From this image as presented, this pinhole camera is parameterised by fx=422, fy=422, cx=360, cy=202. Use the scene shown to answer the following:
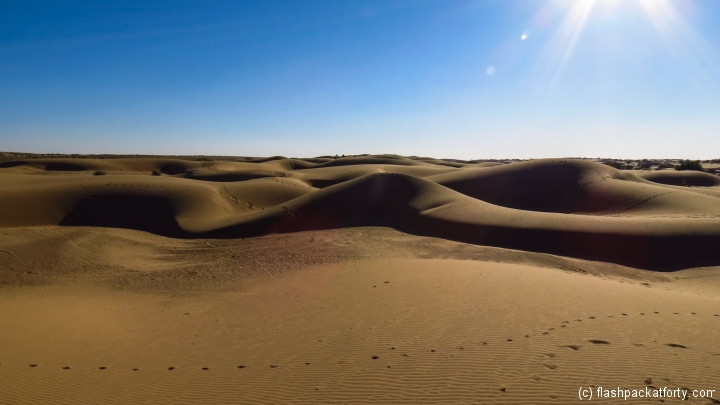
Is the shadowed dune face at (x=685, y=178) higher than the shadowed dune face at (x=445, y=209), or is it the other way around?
the shadowed dune face at (x=685, y=178)

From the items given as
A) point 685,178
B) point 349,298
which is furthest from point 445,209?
point 685,178

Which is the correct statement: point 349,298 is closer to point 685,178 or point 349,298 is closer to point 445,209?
point 445,209

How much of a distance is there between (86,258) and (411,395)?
14.0 m

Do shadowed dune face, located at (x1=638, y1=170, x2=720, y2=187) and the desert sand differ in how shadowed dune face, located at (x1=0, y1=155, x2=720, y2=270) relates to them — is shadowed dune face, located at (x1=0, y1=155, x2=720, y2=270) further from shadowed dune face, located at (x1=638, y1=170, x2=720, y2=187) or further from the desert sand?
shadowed dune face, located at (x1=638, y1=170, x2=720, y2=187)

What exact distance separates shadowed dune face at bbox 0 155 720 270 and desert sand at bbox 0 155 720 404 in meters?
0.11

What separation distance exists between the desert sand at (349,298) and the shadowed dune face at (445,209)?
0.37 ft

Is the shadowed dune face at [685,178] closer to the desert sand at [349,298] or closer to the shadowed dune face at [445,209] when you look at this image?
the shadowed dune face at [445,209]

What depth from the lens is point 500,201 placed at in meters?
30.8

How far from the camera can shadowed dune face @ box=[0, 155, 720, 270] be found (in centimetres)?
1585

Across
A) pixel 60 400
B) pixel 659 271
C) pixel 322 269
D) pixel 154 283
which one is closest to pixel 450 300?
pixel 322 269

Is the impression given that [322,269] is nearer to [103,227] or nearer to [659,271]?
[659,271]

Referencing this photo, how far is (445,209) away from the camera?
20.6 m

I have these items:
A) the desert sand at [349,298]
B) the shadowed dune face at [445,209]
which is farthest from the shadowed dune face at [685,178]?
the desert sand at [349,298]

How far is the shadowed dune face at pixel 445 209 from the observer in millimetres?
→ 15852
